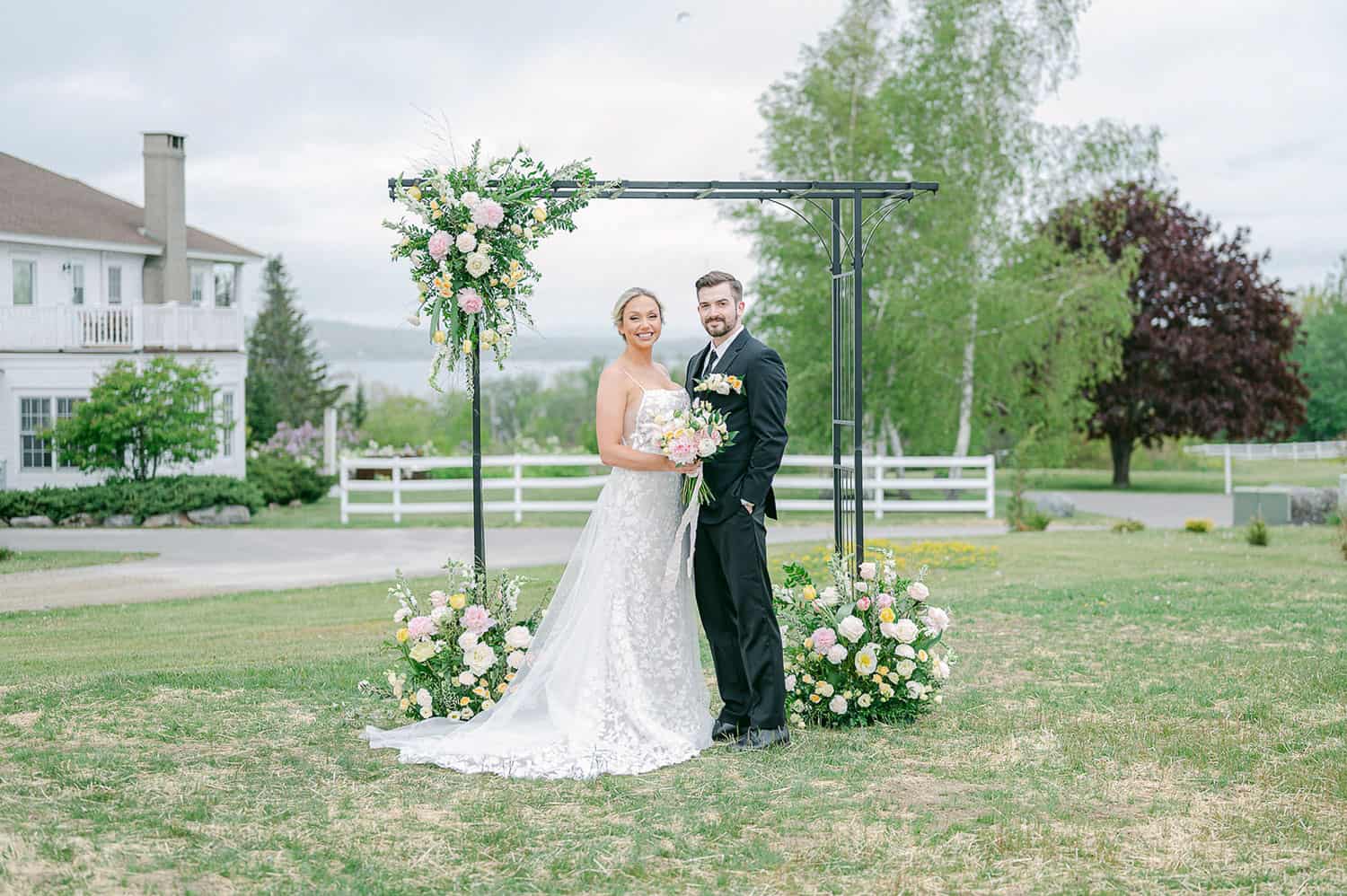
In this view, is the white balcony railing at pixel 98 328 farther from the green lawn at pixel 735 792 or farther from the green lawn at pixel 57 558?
the green lawn at pixel 735 792

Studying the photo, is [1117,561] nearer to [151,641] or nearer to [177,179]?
[151,641]

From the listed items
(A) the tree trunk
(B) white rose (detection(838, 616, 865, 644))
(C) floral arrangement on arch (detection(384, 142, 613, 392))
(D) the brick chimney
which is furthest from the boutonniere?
(A) the tree trunk

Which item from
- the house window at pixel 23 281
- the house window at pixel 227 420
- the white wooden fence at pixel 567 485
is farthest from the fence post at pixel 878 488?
the house window at pixel 23 281

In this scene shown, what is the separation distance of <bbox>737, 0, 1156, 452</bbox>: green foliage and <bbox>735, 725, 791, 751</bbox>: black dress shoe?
57.3ft

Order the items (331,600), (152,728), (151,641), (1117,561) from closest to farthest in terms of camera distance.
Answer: (152,728)
(151,641)
(331,600)
(1117,561)

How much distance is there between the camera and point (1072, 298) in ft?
82.5

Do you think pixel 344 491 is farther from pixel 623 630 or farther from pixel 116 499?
pixel 623 630

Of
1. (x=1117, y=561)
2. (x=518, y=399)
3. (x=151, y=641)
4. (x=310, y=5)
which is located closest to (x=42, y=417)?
(x=310, y=5)

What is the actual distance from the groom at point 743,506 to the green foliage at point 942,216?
56.9 ft

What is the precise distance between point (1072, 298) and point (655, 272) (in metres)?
19.9

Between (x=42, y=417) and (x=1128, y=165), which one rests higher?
(x=1128, y=165)

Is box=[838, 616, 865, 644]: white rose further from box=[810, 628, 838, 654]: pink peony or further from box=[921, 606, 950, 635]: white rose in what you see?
box=[921, 606, 950, 635]: white rose

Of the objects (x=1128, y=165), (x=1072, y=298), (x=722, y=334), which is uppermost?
(x=1128, y=165)

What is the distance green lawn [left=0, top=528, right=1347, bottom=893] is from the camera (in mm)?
4461
